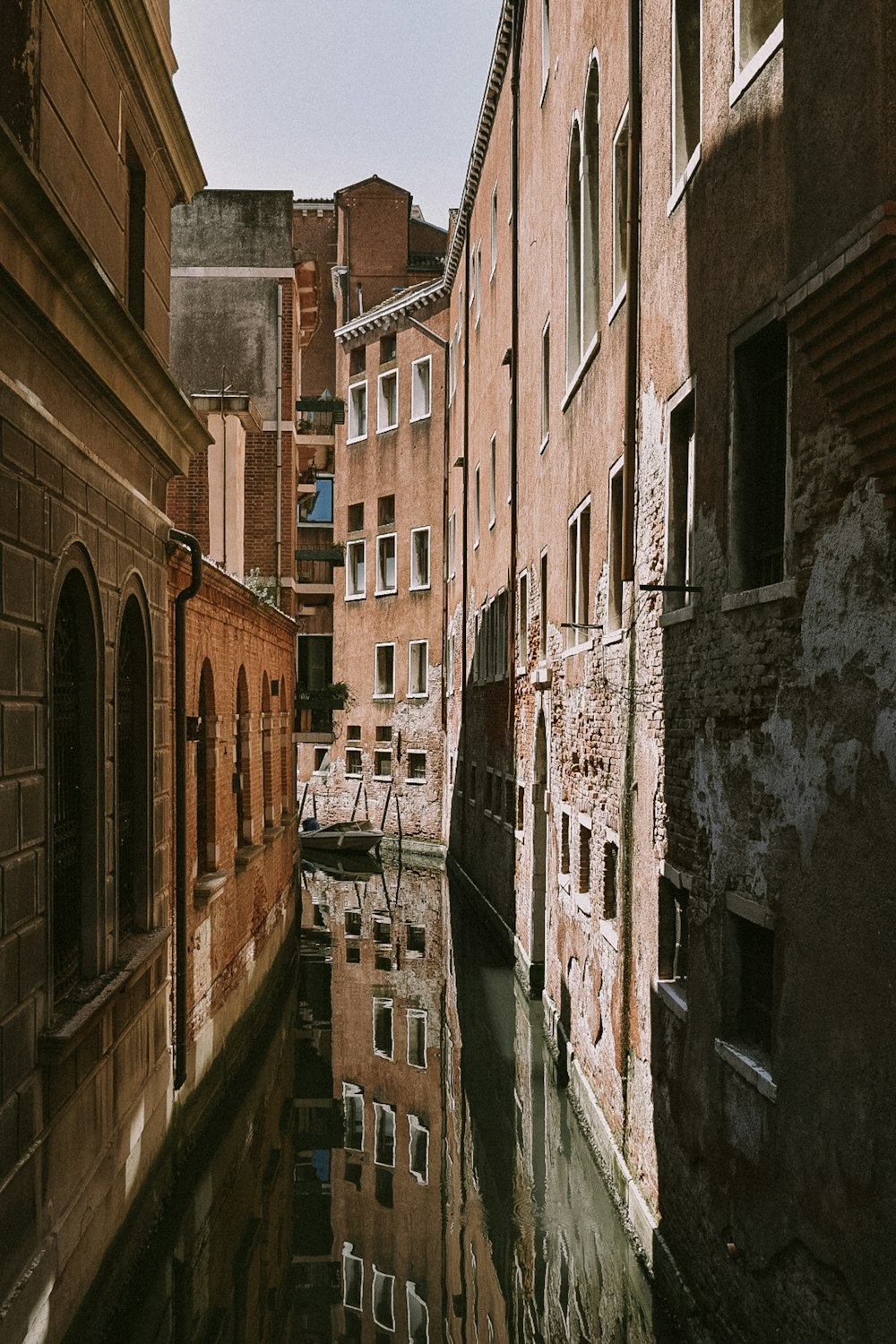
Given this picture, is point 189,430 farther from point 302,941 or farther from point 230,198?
point 230,198

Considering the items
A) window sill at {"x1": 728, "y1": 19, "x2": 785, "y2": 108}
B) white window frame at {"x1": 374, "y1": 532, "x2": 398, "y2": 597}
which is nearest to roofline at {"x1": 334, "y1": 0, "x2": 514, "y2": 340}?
white window frame at {"x1": 374, "y1": 532, "x2": 398, "y2": 597}

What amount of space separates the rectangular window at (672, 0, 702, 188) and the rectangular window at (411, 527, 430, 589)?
2361 centimetres

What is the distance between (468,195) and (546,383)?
11870mm

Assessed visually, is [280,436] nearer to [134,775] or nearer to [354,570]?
[134,775]

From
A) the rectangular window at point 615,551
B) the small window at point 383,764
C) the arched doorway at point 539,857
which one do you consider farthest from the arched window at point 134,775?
the small window at point 383,764

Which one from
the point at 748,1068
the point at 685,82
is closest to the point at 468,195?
the point at 685,82

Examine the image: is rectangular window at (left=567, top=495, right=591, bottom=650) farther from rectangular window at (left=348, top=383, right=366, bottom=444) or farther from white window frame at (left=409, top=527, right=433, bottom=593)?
rectangular window at (left=348, top=383, right=366, bottom=444)

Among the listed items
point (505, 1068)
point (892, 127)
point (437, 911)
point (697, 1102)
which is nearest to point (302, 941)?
point (437, 911)

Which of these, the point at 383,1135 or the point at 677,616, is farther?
the point at 383,1135

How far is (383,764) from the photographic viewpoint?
3200 cm

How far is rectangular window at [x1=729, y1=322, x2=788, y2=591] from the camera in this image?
6258 mm

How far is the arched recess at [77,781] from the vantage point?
6.33 metres

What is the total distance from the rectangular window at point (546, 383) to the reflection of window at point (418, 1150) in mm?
7311

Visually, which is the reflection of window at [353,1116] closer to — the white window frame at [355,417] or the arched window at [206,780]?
the arched window at [206,780]
